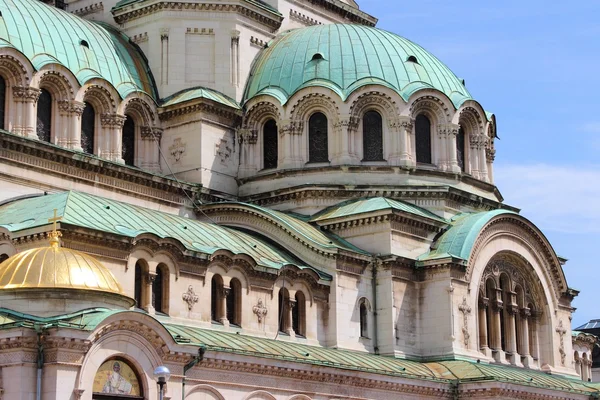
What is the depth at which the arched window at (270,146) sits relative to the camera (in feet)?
162

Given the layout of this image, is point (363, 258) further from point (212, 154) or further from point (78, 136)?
point (78, 136)

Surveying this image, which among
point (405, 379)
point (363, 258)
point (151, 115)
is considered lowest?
point (405, 379)

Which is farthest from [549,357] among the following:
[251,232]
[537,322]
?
[251,232]

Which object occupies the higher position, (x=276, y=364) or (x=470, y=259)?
(x=470, y=259)

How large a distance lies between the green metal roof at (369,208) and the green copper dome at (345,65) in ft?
14.8

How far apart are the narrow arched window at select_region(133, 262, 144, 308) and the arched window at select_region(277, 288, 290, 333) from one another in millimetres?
5939

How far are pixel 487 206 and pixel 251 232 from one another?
1089 cm

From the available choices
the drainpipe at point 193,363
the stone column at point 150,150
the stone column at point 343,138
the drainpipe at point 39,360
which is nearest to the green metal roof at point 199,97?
the stone column at point 150,150

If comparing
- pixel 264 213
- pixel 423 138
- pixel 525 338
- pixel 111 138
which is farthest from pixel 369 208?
pixel 111 138

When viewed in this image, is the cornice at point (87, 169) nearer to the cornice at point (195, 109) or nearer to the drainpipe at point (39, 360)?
the cornice at point (195, 109)

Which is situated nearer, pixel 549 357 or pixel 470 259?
pixel 470 259

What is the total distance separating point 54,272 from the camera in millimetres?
31125

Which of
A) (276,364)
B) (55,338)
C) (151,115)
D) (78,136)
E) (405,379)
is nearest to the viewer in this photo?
(55,338)

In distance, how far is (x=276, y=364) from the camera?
36156mm
